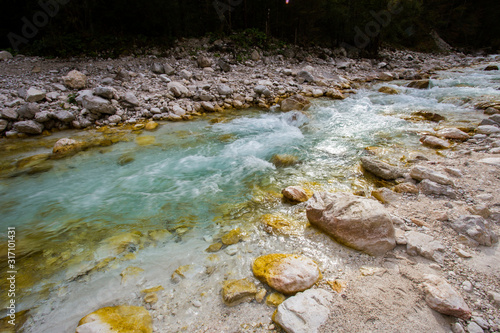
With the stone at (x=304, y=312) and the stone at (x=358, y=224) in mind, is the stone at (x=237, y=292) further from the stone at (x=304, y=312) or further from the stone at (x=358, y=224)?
the stone at (x=358, y=224)

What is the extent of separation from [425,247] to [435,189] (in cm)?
141

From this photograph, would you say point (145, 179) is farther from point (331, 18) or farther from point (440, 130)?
point (331, 18)

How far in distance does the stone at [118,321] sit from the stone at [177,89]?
8182mm

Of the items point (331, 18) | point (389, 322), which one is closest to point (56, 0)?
point (389, 322)

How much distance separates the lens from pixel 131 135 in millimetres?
6652

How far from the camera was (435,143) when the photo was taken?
4.98m

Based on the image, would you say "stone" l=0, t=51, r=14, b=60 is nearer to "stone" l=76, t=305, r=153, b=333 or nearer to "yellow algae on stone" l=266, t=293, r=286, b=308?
"stone" l=76, t=305, r=153, b=333

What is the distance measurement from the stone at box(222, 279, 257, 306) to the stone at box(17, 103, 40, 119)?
8.29 metres

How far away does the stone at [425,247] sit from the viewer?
2.18 m

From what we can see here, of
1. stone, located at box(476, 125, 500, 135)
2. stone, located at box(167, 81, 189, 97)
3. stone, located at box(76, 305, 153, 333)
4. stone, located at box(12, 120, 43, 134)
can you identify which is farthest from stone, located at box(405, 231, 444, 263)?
stone, located at box(12, 120, 43, 134)

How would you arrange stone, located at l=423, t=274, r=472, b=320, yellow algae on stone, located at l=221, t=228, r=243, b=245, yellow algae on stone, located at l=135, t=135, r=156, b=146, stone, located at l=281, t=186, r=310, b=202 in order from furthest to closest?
yellow algae on stone, located at l=135, t=135, r=156, b=146 → stone, located at l=281, t=186, r=310, b=202 → yellow algae on stone, located at l=221, t=228, r=243, b=245 → stone, located at l=423, t=274, r=472, b=320

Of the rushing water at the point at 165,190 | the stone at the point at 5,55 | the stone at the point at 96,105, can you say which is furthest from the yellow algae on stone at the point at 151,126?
the stone at the point at 5,55

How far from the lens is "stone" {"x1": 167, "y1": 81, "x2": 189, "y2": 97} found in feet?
29.0

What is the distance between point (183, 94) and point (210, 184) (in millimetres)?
5957
